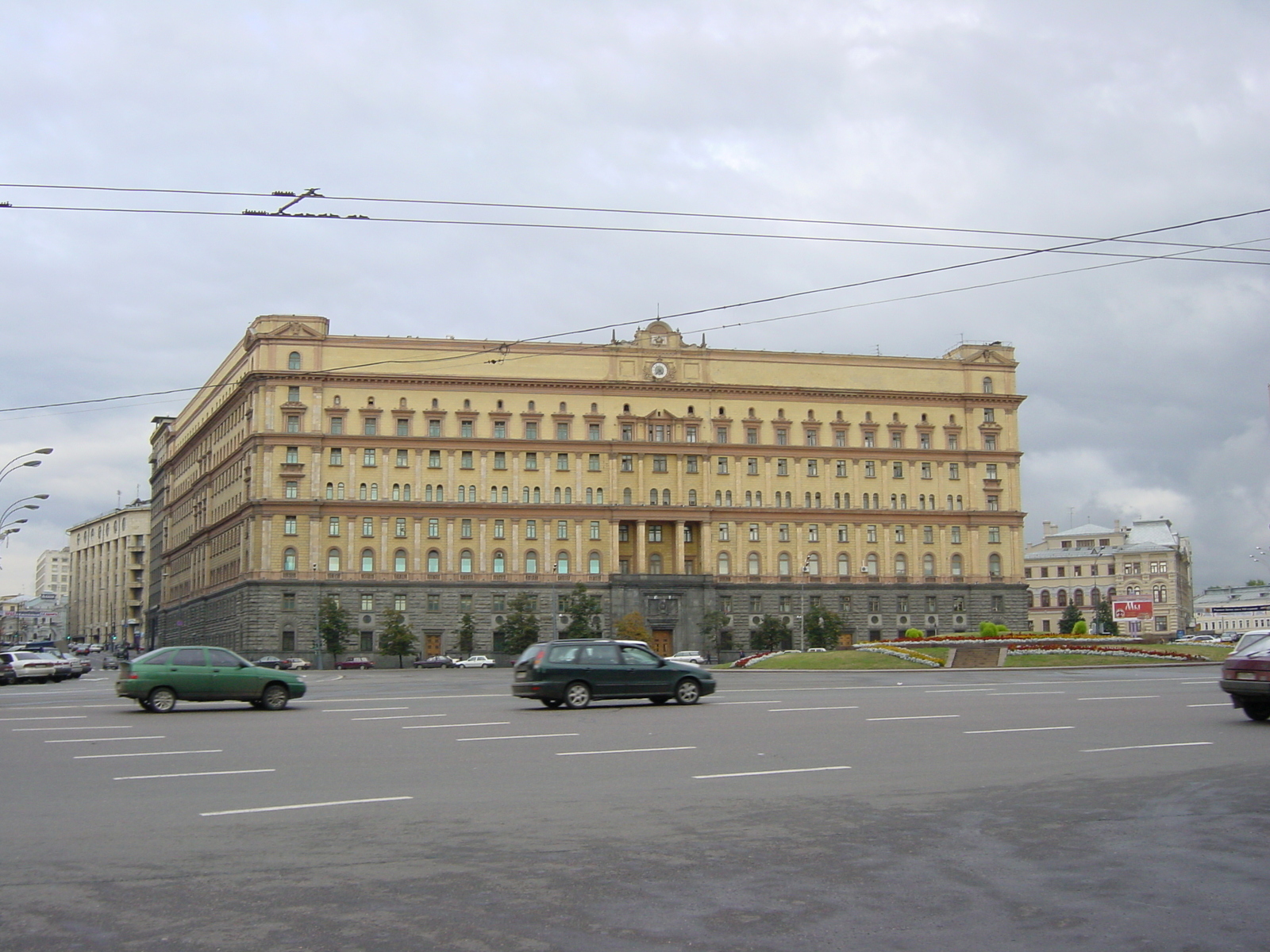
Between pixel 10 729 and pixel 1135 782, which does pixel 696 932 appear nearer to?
pixel 1135 782

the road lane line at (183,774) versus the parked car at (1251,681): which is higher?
the parked car at (1251,681)

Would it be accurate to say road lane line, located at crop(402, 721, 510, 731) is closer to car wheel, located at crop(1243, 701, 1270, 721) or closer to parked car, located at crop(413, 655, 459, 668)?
car wheel, located at crop(1243, 701, 1270, 721)

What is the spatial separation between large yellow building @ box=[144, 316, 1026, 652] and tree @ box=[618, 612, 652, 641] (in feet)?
11.2

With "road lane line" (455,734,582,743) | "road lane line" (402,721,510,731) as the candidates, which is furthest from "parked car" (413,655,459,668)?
"road lane line" (455,734,582,743)

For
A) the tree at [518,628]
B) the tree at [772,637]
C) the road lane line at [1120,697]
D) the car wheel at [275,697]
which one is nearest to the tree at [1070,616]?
the tree at [772,637]

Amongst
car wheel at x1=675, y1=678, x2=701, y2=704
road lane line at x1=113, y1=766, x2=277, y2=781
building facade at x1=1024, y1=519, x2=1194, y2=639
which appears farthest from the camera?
building facade at x1=1024, y1=519, x2=1194, y2=639

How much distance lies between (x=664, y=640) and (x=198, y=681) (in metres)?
70.8

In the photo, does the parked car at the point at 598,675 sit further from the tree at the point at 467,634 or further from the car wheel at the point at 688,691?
the tree at the point at 467,634

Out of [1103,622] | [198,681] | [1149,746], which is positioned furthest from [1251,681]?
[1103,622]

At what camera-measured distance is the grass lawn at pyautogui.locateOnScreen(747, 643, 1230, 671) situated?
1841 inches

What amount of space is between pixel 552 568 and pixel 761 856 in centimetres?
8515

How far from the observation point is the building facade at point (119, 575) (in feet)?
565

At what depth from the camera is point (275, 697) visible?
88.3ft

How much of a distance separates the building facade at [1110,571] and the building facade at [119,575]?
390ft
